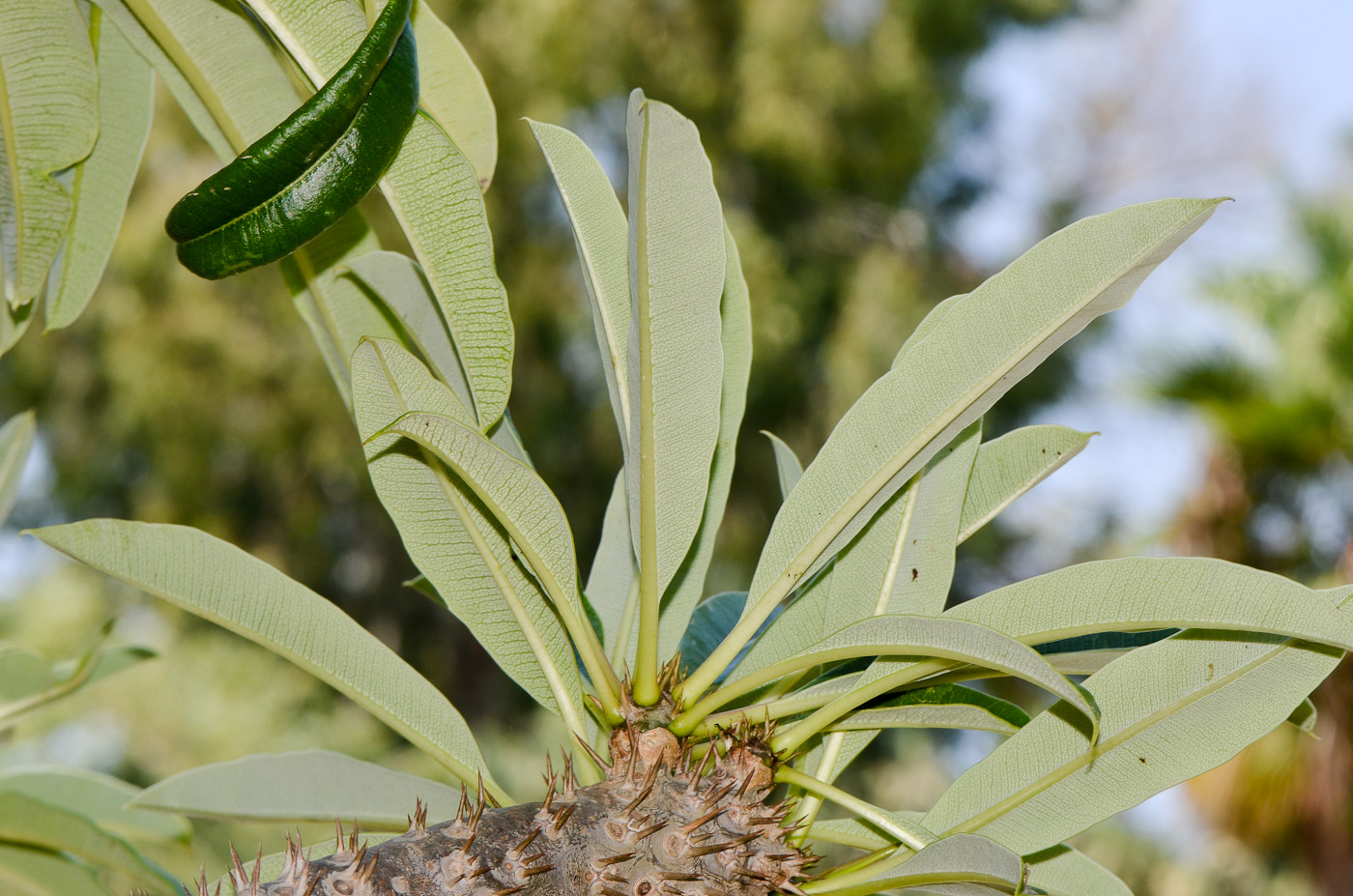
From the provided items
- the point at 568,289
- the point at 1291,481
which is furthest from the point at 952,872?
the point at 568,289

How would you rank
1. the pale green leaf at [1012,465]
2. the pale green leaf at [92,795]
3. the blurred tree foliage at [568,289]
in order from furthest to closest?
1. the blurred tree foliage at [568,289]
2. the pale green leaf at [92,795]
3. the pale green leaf at [1012,465]

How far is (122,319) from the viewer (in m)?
6.06

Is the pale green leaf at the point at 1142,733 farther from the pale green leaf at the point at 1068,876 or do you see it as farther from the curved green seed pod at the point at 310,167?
the curved green seed pod at the point at 310,167

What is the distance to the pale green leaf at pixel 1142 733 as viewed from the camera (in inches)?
21.3

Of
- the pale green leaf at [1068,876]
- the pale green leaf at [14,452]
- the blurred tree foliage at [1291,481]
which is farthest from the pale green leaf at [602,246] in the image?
the blurred tree foliage at [1291,481]

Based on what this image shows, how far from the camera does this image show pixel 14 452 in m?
0.96

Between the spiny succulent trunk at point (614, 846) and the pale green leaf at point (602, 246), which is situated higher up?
the pale green leaf at point (602, 246)

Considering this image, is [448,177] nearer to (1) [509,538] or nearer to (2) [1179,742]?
(1) [509,538]

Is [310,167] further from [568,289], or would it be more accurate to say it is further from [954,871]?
[568,289]

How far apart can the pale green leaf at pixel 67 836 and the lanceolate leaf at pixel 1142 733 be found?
1.85 feet

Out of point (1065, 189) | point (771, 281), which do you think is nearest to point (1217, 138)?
point (1065, 189)

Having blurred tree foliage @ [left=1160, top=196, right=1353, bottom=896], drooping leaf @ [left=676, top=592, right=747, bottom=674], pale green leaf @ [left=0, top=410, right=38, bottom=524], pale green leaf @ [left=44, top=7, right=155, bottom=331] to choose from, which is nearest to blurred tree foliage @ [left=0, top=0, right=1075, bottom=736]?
blurred tree foliage @ [left=1160, top=196, right=1353, bottom=896]

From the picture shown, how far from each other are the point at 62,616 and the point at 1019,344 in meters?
7.89

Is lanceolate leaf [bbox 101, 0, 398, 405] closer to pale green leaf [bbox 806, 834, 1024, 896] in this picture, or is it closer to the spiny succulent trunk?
the spiny succulent trunk
